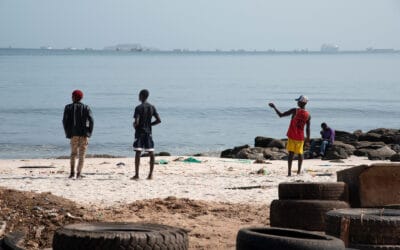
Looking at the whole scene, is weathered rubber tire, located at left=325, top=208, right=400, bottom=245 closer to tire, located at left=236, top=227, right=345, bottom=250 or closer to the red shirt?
tire, located at left=236, top=227, right=345, bottom=250

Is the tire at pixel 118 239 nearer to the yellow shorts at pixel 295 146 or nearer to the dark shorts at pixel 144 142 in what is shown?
the dark shorts at pixel 144 142

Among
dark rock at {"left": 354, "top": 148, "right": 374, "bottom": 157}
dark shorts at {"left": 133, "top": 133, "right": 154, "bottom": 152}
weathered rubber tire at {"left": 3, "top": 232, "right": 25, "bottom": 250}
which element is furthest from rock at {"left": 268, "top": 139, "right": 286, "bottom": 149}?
weathered rubber tire at {"left": 3, "top": 232, "right": 25, "bottom": 250}

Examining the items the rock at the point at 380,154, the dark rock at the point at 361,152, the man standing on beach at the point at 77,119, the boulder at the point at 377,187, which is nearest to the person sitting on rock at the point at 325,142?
the rock at the point at 380,154

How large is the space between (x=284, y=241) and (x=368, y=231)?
2.00 metres

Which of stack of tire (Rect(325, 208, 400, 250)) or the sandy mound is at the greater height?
stack of tire (Rect(325, 208, 400, 250))

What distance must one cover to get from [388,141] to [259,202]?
22821 millimetres

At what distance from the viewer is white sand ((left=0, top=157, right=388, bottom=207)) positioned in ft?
53.0

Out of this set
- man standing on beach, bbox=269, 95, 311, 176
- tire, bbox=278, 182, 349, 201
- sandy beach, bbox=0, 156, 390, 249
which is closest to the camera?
sandy beach, bbox=0, 156, 390, 249

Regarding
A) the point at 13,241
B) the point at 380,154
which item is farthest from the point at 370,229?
the point at 380,154

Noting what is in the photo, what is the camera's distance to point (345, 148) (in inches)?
1226

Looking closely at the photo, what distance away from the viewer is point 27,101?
76.9m

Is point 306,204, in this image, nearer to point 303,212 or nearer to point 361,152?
point 303,212

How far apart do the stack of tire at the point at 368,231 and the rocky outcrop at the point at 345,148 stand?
18.1m

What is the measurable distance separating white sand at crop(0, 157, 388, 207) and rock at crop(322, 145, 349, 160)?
12.7 feet
